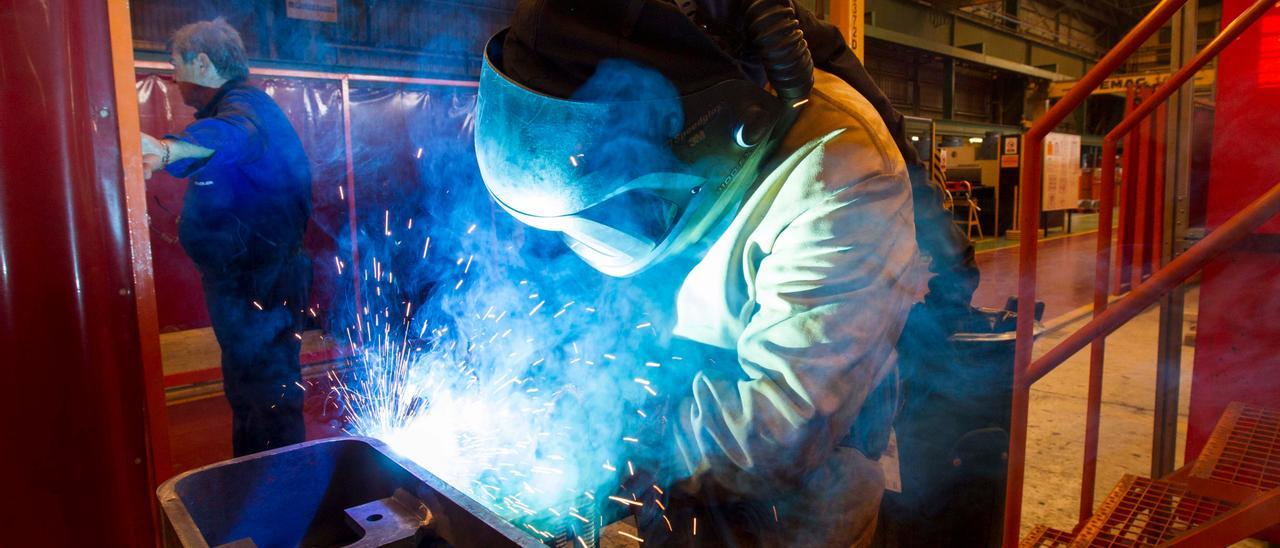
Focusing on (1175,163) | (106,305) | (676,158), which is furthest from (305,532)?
(1175,163)

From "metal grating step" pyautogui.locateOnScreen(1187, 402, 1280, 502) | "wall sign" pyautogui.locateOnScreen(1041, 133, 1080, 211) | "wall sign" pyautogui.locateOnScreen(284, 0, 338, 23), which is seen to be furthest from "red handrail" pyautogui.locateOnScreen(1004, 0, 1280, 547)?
"wall sign" pyautogui.locateOnScreen(1041, 133, 1080, 211)

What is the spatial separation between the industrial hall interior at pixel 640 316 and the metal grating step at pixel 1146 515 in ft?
0.05

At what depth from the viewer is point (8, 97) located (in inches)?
35.7

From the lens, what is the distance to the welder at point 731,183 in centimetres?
109

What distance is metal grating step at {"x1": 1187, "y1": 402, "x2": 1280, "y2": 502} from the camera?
2.17 meters

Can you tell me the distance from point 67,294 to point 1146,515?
2621mm

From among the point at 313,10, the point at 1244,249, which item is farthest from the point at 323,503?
the point at 313,10

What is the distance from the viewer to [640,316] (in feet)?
5.21

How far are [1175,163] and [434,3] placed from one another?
6156mm

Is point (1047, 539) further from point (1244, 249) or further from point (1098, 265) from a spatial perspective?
point (1244, 249)

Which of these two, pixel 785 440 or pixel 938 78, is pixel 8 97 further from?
pixel 938 78

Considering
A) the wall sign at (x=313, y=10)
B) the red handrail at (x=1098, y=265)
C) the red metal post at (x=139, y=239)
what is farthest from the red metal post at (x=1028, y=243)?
the wall sign at (x=313, y=10)

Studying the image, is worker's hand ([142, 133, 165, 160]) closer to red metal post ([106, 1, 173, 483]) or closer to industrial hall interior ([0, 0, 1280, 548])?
industrial hall interior ([0, 0, 1280, 548])

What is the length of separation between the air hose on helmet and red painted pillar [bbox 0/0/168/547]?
0.88 metres
